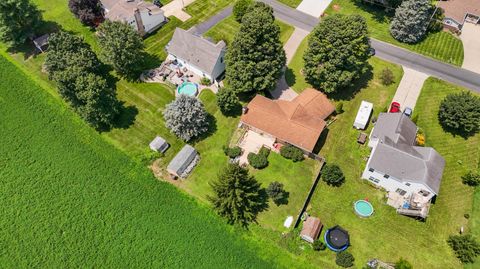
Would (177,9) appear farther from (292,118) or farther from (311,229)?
(311,229)

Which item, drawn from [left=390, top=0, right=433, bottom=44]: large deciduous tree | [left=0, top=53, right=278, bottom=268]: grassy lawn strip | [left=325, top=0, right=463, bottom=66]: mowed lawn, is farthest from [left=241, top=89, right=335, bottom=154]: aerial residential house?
A: [left=325, top=0, right=463, bottom=66]: mowed lawn

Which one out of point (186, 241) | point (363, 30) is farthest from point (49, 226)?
point (363, 30)

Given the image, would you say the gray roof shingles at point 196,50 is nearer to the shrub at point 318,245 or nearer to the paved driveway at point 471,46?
the shrub at point 318,245

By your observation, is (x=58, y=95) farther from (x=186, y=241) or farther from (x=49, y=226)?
(x=186, y=241)

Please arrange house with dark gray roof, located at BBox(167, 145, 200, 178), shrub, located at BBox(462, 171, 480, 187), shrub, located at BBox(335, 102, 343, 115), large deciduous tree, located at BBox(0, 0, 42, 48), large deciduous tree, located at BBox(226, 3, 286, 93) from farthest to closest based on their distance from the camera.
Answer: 1. large deciduous tree, located at BBox(0, 0, 42, 48)
2. shrub, located at BBox(335, 102, 343, 115)
3. large deciduous tree, located at BBox(226, 3, 286, 93)
4. house with dark gray roof, located at BBox(167, 145, 200, 178)
5. shrub, located at BBox(462, 171, 480, 187)

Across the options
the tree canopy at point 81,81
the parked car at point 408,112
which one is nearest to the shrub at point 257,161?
the tree canopy at point 81,81

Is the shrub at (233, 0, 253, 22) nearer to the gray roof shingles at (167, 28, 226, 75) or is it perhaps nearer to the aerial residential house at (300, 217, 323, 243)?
the gray roof shingles at (167, 28, 226, 75)
